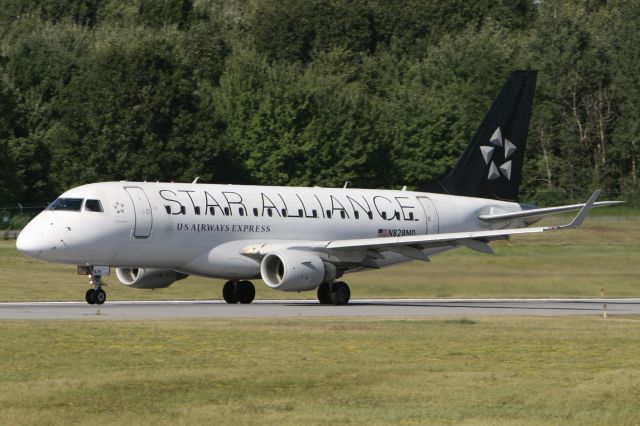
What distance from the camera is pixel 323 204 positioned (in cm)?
4616

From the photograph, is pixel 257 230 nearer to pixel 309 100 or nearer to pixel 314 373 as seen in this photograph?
pixel 314 373

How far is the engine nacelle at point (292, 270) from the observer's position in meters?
41.6

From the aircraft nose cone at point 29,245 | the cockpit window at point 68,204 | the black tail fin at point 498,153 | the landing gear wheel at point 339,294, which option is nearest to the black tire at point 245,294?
the landing gear wheel at point 339,294

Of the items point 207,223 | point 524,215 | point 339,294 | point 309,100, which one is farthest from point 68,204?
point 309,100

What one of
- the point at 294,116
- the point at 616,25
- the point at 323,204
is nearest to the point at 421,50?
the point at 616,25

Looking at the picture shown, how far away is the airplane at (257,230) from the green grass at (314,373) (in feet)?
24.9

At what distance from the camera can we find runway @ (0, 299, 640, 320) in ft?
120

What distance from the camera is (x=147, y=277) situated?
4353cm

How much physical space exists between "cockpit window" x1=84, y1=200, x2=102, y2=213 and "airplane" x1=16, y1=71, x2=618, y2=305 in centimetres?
3

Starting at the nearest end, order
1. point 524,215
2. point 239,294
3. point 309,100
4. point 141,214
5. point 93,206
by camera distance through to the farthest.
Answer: point 93,206 < point 141,214 < point 239,294 < point 524,215 < point 309,100

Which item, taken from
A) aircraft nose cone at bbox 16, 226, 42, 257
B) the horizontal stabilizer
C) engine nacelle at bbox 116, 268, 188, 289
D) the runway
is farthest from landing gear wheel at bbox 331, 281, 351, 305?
aircraft nose cone at bbox 16, 226, 42, 257

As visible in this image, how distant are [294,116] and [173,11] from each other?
42.5 m

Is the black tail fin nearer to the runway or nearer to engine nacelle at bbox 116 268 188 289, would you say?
the runway

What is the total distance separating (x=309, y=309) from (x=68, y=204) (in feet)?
24.5
